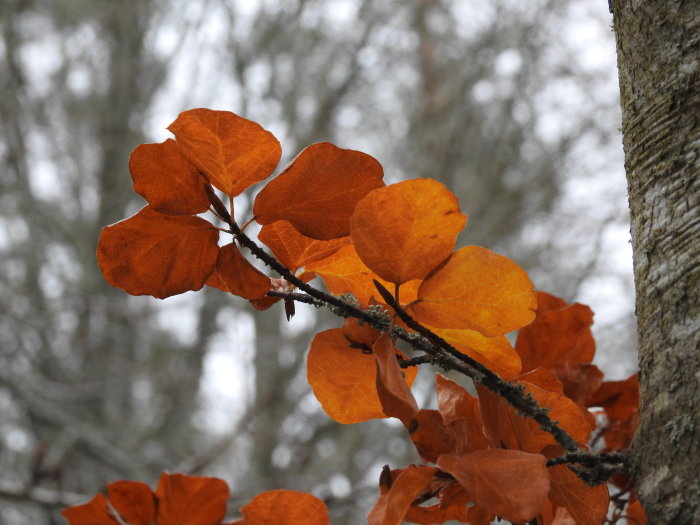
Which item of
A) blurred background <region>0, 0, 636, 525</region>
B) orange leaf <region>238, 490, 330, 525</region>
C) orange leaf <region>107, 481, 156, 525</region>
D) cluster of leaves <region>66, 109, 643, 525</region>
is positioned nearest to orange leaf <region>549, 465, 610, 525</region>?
cluster of leaves <region>66, 109, 643, 525</region>

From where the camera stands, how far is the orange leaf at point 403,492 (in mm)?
319

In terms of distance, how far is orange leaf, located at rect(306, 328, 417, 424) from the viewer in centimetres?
38

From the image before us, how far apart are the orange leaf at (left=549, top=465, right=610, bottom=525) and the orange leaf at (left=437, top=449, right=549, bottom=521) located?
60 mm

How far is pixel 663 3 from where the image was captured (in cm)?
40

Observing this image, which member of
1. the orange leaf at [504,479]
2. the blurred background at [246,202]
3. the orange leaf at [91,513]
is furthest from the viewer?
the blurred background at [246,202]

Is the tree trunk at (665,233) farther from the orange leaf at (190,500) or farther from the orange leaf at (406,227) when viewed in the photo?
the orange leaf at (190,500)

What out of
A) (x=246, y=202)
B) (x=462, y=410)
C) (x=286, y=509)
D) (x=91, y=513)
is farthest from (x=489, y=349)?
(x=246, y=202)

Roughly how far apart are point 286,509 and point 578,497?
148 mm

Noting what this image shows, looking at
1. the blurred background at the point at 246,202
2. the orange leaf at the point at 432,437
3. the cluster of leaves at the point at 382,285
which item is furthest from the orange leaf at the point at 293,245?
the blurred background at the point at 246,202

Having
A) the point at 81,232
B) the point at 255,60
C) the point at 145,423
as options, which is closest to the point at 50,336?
the point at 81,232

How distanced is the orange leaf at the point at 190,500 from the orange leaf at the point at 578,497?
194 millimetres

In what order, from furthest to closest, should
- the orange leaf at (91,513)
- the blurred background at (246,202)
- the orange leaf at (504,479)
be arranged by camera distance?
the blurred background at (246,202) → the orange leaf at (91,513) → the orange leaf at (504,479)

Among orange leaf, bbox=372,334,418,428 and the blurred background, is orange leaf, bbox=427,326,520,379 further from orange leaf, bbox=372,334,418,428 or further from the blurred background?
the blurred background

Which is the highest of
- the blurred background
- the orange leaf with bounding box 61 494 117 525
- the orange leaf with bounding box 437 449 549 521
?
the blurred background
